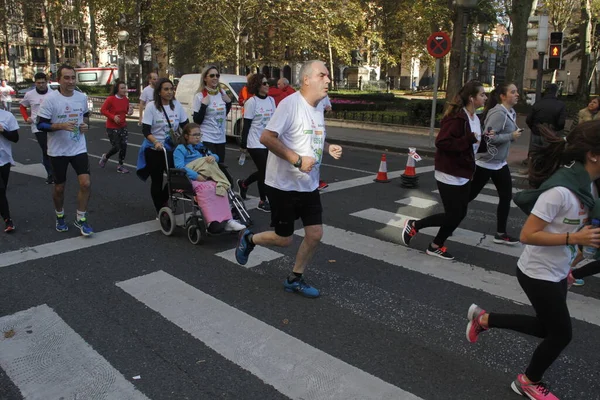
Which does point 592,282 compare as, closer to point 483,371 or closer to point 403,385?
point 483,371

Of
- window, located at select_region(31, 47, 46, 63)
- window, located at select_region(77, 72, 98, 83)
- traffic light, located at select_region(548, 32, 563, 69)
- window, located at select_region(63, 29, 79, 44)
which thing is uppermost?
window, located at select_region(63, 29, 79, 44)

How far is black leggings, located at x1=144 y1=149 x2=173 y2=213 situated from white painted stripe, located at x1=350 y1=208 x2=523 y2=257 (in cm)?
267

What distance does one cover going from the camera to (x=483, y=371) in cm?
351

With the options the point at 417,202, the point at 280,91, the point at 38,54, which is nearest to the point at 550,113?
the point at 417,202

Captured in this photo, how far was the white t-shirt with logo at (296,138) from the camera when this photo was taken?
13.7 feet

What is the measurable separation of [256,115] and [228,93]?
8.33 m

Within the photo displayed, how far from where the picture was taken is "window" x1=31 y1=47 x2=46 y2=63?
77.3 m

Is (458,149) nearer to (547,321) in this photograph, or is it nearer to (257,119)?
(547,321)

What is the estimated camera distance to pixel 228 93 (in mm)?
15438

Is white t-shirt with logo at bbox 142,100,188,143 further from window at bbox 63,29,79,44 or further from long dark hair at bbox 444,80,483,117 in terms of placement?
window at bbox 63,29,79,44

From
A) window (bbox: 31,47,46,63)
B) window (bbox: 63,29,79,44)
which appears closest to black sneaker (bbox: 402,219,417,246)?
window (bbox: 31,47,46,63)

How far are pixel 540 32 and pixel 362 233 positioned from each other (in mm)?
9450

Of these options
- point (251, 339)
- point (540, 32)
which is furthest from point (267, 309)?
point (540, 32)

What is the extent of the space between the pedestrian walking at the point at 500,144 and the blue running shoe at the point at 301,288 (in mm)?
2590
